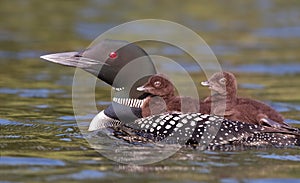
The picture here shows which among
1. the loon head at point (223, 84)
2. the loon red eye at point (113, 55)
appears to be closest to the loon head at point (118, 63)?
the loon red eye at point (113, 55)

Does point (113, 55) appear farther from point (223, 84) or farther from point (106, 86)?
point (106, 86)

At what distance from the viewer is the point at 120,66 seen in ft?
27.5

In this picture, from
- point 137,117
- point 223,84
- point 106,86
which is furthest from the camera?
point 106,86

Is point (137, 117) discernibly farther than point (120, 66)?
No

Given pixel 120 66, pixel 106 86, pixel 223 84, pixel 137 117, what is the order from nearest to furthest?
1. pixel 223 84
2. pixel 137 117
3. pixel 120 66
4. pixel 106 86

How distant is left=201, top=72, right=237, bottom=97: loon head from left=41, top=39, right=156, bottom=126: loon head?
0.64 m

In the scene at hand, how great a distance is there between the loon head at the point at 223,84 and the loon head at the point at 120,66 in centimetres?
64

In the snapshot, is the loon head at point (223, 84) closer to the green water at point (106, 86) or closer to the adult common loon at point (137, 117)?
the adult common loon at point (137, 117)

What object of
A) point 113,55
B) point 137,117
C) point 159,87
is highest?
point 113,55

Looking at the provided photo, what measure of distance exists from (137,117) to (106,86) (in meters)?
4.22

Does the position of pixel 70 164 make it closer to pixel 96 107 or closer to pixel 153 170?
pixel 153 170

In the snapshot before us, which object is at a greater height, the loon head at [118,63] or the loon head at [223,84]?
the loon head at [118,63]

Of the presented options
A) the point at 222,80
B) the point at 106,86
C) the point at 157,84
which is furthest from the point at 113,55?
the point at 106,86

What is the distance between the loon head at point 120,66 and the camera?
8.28 m
